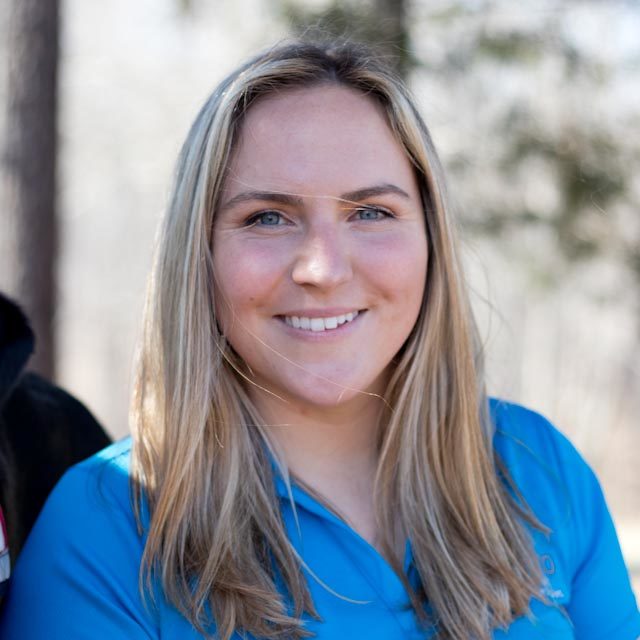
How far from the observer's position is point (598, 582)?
2.10 m

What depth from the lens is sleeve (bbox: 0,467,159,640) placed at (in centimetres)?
176

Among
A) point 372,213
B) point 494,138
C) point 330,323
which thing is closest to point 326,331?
point 330,323

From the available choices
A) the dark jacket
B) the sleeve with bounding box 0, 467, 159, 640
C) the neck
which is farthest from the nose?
the dark jacket

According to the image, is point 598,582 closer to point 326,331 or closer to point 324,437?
point 324,437

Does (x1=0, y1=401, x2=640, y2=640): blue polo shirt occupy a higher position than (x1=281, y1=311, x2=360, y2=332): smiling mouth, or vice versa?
(x1=281, y1=311, x2=360, y2=332): smiling mouth

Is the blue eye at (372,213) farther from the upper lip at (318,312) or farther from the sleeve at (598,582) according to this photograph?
the sleeve at (598,582)

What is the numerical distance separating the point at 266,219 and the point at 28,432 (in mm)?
971

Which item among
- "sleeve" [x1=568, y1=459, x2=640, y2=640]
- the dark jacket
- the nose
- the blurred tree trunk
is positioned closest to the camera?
the nose

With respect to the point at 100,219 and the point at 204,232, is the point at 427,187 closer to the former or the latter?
the point at 204,232

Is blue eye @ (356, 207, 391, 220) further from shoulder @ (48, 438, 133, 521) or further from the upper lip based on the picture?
shoulder @ (48, 438, 133, 521)

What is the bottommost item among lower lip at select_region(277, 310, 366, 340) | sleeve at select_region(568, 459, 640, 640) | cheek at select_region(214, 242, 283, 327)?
sleeve at select_region(568, 459, 640, 640)

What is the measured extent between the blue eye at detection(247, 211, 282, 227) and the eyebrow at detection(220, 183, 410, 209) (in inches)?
1.4

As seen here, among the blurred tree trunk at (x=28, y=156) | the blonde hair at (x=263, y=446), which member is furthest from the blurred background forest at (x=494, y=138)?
the blonde hair at (x=263, y=446)

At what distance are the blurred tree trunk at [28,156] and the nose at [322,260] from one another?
3124mm
